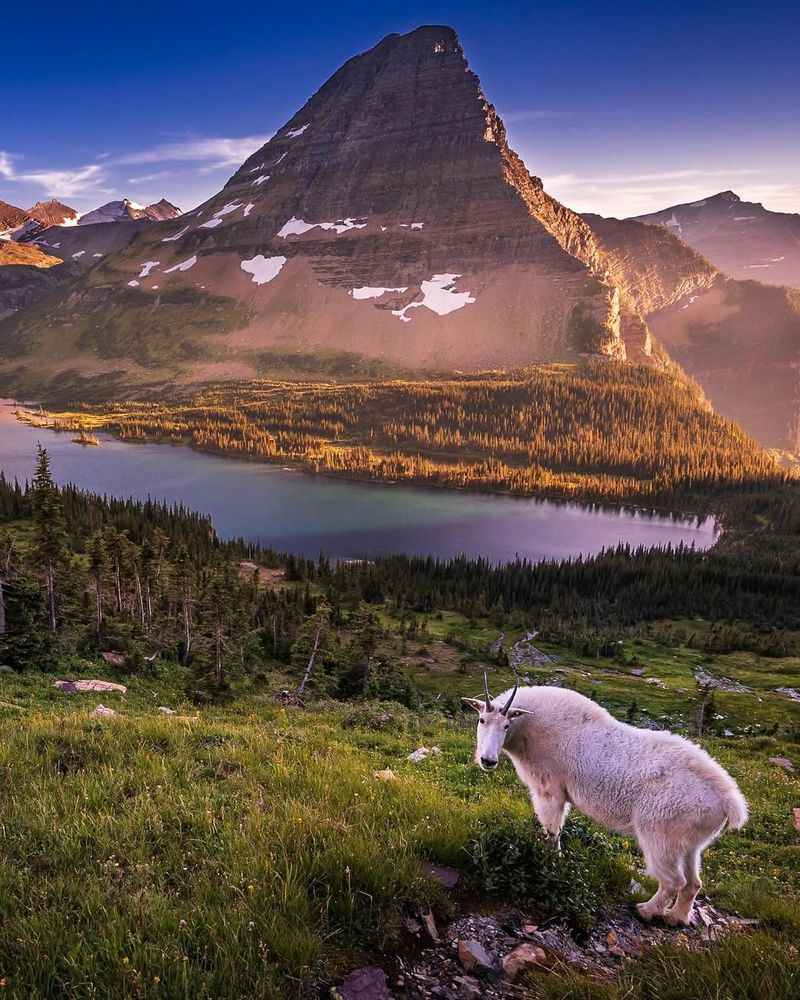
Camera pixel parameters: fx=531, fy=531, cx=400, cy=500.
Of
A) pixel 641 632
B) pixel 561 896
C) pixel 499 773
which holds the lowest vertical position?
pixel 641 632

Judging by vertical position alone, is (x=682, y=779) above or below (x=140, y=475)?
above

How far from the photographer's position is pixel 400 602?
8712cm

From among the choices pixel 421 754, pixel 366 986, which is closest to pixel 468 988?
pixel 366 986

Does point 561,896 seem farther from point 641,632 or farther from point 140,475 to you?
point 140,475

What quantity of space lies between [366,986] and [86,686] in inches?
772

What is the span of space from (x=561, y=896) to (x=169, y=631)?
3761 centimetres

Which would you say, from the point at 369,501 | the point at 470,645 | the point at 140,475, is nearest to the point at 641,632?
the point at 470,645

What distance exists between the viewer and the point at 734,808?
20.0ft

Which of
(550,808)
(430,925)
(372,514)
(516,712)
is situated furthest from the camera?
(372,514)

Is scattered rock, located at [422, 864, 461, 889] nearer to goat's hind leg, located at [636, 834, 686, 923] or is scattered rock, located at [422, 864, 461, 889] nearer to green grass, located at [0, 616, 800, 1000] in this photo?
green grass, located at [0, 616, 800, 1000]

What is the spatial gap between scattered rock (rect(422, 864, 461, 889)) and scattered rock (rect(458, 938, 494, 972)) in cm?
68

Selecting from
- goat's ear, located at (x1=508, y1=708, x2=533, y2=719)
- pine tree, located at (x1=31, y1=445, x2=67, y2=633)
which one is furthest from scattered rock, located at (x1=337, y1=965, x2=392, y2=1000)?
pine tree, located at (x1=31, y1=445, x2=67, y2=633)

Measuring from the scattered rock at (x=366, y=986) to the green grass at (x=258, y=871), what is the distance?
0.41 feet

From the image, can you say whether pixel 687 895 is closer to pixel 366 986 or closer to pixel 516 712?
pixel 516 712
